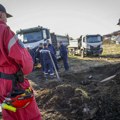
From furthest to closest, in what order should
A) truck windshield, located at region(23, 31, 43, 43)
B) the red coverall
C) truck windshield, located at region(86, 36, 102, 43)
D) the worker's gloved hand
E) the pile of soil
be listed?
truck windshield, located at region(86, 36, 102, 43) → truck windshield, located at region(23, 31, 43, 43) → the pile of soil → the worker's gloved hand → the red coverall

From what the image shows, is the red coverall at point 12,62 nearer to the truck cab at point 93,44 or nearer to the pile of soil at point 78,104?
the pile of soil at point 78,104

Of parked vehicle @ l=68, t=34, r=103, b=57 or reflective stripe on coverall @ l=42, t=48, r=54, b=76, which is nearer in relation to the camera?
reflective stripe on coverall @ l=42, t=48, r=54, b=76

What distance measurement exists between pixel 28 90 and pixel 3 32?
2.71 ft

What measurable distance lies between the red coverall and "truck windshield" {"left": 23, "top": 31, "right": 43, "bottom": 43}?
1483cm

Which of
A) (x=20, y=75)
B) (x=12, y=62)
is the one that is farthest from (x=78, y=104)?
(x=12, y=62)

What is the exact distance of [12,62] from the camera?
3.34m

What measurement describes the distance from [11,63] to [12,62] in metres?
0.02

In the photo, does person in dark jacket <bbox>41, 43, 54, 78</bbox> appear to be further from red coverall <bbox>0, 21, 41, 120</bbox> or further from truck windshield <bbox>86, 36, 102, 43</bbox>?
truck windshield <bbox>86, 36, 102, 43</bbox>

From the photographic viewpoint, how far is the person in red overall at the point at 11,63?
10.7 feet

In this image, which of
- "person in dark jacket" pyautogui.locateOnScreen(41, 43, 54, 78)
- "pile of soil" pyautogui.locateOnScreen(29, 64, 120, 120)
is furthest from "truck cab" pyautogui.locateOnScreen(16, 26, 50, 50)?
"pile of soil" pyautogui.locateOnScreen(29, 64, 120, 120)

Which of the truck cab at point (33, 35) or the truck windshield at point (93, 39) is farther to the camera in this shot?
the truck windshield at point (93, 39)

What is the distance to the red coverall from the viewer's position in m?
3.24

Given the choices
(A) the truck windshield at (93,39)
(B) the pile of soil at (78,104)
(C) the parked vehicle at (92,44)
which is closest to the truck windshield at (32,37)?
(C) the parked vehicle at (92,44)

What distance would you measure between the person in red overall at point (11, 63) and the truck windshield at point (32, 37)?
1481cm
